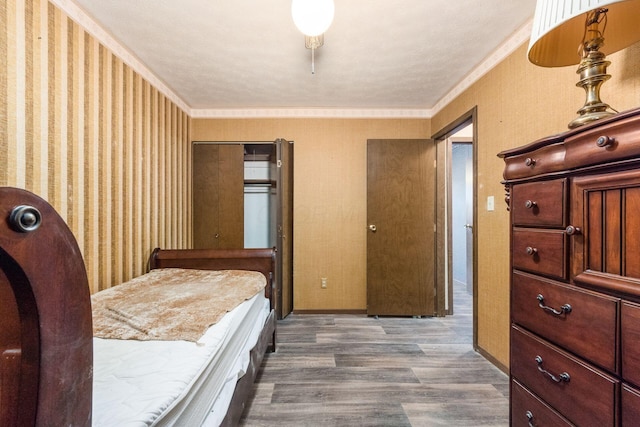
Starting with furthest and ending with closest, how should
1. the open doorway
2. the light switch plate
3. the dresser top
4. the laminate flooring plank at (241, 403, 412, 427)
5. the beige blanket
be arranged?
the open doorway
the light switch plate
the laminate flooring plank at (241, 403, 412, 427)
the beige blanket
the dresser top

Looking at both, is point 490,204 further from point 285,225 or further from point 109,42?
point 109,42

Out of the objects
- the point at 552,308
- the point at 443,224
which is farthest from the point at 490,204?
the point at 552,308

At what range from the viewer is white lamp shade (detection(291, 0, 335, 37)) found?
4.36 ft

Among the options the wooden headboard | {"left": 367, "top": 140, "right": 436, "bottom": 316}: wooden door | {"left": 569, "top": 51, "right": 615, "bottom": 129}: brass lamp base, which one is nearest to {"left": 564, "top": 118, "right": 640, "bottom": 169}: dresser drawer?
{"left": 569, "top": 51, "right": 615, "bottom": 129}: brass lamp base

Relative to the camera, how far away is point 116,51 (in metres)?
2.10

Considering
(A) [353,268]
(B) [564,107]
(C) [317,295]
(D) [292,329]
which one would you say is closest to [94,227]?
(D) [292,329]

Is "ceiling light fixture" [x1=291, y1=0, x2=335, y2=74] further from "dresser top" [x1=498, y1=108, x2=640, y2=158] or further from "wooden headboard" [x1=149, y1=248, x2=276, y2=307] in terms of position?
"wooden headboard" [x1=149, y1=248, x2=276, y2=307]

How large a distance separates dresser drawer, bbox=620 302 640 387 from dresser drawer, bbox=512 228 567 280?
202 mm

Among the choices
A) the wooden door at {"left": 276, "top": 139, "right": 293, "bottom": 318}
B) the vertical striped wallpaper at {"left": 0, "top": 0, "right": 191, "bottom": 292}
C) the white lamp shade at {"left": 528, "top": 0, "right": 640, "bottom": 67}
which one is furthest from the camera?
the wooden door at {"left": 276, "top": 139, "right": 293, "bottom": 318}

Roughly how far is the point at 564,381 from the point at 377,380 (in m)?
1.33

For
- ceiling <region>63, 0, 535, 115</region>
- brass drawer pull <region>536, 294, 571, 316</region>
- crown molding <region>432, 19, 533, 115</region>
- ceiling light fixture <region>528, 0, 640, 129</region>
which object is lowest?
brass drawer pull <region>536, 294, 571, 316</region>

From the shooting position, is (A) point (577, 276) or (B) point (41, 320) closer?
(B) point (41, 320)

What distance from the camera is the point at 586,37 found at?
1.07 metres

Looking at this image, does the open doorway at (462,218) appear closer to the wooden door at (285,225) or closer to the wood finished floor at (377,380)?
the wood finished floor at (377,380)
